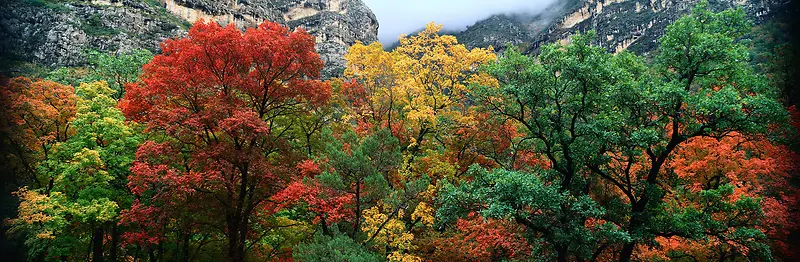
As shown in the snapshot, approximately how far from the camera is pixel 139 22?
76750mm

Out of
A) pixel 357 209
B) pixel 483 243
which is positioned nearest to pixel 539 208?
pixel 483 243

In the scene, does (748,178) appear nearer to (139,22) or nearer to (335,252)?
(335,252)

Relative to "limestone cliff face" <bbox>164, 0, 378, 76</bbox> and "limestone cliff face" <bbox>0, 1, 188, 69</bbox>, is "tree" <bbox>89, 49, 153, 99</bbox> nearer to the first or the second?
"limestone cliff face" <bbox>0, 1, 188, 69</bbox>

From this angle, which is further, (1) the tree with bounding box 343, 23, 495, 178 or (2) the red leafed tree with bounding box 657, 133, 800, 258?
(1) the tree with bounding box 343, 23, 495, 178

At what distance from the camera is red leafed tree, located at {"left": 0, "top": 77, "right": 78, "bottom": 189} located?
48.4 feet

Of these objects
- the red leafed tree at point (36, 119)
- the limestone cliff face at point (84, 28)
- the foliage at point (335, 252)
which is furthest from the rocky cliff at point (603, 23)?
the limestone cliff face at point (84, 28)

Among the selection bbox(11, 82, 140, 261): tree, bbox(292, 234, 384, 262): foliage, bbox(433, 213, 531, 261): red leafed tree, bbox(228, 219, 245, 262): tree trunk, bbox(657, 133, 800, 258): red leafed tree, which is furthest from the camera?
bbox(433, 213, 531, 261): red leafed tree

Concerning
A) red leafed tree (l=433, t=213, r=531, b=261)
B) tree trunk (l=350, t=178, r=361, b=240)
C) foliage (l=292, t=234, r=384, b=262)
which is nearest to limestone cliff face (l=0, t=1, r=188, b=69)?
tree trunk (l=350, t=178, r=361, b=240)

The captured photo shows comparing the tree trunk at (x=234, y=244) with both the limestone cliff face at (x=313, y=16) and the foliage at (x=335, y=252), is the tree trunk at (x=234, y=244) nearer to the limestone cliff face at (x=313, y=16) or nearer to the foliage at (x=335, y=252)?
the foliage at (x=335, y=252)

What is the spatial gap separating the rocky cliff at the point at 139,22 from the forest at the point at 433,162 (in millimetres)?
6977

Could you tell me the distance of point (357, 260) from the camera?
9672 millimetres

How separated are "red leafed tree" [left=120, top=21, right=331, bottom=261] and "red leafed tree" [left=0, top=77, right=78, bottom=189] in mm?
4309

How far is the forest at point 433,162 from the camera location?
33.3 ft

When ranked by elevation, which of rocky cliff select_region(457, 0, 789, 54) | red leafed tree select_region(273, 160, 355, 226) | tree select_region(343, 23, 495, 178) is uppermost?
rocky cliff select_region(457, 0, 789, 54)
